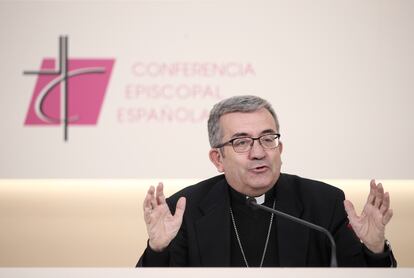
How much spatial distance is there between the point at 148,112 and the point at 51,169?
749mm

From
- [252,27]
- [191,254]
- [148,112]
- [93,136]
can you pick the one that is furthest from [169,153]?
[191,254]

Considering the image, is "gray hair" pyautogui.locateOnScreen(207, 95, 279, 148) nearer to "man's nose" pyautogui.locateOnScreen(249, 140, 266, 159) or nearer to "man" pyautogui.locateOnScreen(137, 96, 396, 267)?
"man" pyautogui.locateOnScreen(137, 96, 396, 267)

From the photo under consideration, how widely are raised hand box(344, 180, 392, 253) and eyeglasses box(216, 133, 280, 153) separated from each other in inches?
16.4

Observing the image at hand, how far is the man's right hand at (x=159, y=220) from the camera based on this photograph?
1899mm

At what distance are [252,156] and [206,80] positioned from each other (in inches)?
46.9

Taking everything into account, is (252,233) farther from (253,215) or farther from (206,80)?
(206,80)

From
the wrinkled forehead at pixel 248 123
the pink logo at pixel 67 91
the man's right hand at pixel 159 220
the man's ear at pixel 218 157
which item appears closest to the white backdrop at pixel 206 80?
the pink logo at pixel 67 91

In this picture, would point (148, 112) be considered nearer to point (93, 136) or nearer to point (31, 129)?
point (93, 136)

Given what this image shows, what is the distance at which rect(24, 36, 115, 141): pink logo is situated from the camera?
318cm

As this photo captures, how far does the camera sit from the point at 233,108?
85.2 inches

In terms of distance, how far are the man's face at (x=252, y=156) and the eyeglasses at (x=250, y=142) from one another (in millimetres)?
14

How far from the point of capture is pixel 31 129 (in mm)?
3186

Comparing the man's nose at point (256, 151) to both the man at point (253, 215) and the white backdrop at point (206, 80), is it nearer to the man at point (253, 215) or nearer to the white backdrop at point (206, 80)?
the man at point (253, 215)

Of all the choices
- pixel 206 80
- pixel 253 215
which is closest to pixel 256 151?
pixel 253 215
